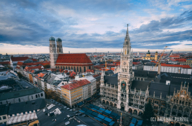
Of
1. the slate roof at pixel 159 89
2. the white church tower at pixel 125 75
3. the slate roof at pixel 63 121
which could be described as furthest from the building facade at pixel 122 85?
the slate roof at pixel 63 121

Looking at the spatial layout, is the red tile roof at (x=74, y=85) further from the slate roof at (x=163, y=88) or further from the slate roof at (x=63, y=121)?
the slate roof at (x=163, y=88)

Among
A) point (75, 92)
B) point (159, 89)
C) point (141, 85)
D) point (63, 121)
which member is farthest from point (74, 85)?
point (159, 89)

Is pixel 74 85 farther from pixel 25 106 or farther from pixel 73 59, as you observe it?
pixel 73 59

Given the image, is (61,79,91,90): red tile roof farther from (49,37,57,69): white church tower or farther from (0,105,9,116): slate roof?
(49,37,57,69): white church tower

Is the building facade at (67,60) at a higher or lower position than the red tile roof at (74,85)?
higher

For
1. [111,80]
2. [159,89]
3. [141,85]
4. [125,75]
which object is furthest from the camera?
[111,80]

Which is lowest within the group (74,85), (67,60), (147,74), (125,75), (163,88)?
(74,85)

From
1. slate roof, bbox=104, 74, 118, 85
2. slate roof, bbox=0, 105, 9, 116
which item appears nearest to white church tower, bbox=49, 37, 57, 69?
slate roof, bbox=104, 74, 118, 85

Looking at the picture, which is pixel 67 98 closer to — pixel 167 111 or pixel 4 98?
pixel 4 98
